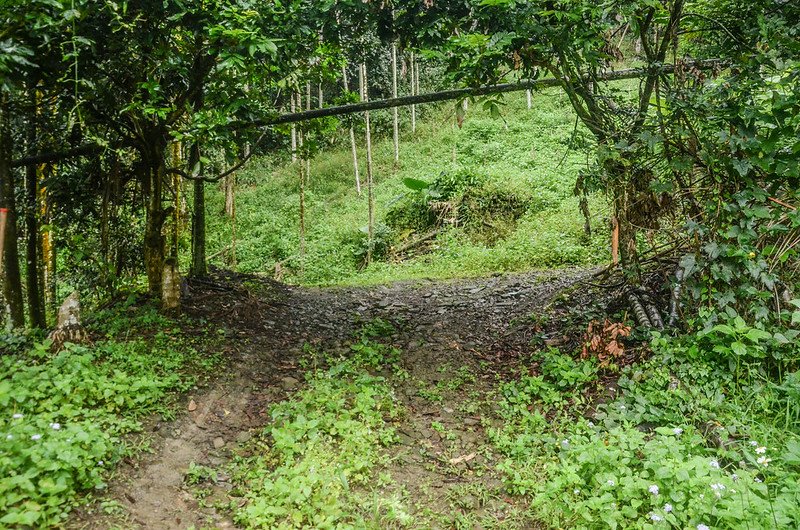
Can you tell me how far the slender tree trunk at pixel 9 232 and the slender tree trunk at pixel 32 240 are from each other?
0.89 metres

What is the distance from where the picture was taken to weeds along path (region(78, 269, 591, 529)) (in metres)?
3.20

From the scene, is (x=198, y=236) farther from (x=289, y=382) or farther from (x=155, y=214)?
(x=289, y=382)

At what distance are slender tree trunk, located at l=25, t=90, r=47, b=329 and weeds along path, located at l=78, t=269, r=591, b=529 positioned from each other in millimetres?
1755

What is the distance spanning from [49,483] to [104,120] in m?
3.69

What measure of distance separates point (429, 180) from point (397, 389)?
37.2 ft

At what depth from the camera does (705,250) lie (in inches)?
156

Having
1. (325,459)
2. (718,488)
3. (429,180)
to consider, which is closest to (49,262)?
(325,459)

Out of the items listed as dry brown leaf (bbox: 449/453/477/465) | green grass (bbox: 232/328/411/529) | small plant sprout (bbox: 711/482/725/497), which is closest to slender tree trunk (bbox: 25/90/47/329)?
green grass (bbox: 232/328/411/529)

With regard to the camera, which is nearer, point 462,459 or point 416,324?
point 462,459

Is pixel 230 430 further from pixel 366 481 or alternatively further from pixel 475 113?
pixel 475 113

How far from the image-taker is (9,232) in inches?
181

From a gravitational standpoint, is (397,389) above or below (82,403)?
below

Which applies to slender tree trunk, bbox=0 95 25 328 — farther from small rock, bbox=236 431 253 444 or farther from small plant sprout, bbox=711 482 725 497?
small plant sprout, bbox=711 482 725 497

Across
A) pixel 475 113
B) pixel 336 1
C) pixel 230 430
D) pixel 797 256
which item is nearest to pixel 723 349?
pixel 797 256
